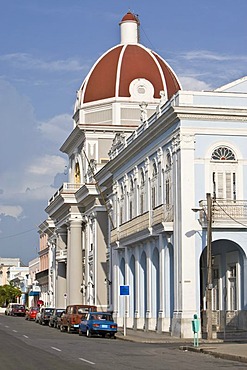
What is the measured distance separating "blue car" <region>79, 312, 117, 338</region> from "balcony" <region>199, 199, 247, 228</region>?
22.5ft

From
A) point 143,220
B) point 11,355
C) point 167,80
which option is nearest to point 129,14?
point 167,80

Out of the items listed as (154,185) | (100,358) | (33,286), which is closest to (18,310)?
(33,286)

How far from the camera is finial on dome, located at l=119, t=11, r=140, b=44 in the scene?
72.2m

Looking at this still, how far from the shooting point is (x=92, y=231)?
64.6 meters

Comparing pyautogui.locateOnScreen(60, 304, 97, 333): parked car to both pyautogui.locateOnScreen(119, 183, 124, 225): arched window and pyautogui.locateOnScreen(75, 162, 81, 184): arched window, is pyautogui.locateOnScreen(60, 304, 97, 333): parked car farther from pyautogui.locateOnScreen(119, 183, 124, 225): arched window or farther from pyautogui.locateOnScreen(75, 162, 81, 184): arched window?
pyautogui.locateOnScreen(75, 162, 81, 184): arched window

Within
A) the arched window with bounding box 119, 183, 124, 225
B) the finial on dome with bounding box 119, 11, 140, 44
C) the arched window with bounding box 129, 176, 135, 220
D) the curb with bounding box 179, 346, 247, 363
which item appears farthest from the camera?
the finial on dome with bounding box 119, 11, 140, 44

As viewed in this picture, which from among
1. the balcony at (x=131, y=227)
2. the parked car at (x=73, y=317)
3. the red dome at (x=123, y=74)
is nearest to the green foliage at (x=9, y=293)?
the red dome at (x=123, y=74)

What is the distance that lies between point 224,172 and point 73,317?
1303 cm

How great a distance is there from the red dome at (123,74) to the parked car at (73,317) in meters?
22.8

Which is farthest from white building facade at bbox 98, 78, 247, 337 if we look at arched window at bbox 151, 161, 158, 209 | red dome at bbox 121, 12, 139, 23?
red dome at bbox 121, 12, 139, 23

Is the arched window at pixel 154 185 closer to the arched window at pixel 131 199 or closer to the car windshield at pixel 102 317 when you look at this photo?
the arched window at pixel 131 199

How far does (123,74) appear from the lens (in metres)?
67.8

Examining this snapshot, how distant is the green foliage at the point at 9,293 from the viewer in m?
145

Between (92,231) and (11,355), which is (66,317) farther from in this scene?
(11,355)
